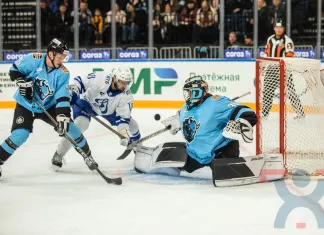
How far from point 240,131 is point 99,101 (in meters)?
1.35

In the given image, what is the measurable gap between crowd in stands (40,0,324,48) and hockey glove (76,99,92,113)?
4473mm

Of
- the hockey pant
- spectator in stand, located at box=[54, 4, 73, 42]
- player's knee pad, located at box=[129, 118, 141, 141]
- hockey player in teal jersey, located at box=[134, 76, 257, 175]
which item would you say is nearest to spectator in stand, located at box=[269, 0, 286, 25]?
spectator in stand, located at box=[54, 4, 73, 42]

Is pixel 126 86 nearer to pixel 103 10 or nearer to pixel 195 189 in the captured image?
pixel 195 189

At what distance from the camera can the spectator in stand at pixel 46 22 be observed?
10047 millimetres

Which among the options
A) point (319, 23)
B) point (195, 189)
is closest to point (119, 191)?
point (195, 189)

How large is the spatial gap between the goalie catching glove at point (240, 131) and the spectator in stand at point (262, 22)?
16.8 ft

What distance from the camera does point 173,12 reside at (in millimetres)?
10031

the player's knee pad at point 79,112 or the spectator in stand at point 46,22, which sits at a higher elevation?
the spectator in stand at point 46,22

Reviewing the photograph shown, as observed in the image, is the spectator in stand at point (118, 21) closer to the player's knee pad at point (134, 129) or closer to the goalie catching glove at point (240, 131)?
the player's knee pad at point (134, 129)

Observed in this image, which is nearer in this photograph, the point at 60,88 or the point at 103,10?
the point at 60,88

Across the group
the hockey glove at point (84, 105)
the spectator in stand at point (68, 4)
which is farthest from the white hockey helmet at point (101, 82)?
the spectator in stand at point (68, 4)

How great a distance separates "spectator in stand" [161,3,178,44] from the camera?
9891 millimetres

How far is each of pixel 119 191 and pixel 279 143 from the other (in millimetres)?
1149

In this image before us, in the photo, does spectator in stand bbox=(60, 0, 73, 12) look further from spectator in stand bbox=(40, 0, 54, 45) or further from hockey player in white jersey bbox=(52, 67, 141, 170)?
hockey player in white jersey bbox=(52, 67, 141, 170)
